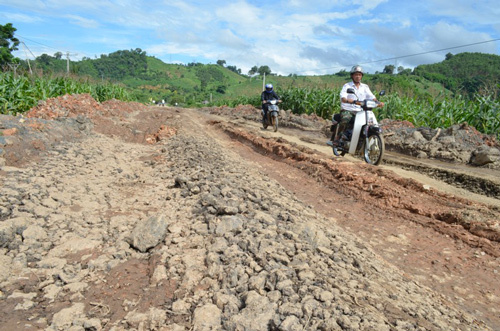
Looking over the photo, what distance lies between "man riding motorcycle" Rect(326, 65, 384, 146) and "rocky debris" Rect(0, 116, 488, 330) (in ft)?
11.9

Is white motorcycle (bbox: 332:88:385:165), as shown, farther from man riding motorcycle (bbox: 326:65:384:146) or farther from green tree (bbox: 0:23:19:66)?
green tree (bbox: 0:23:19:66)

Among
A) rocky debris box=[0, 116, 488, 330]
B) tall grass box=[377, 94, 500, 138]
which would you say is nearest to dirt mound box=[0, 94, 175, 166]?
rocky debris box=[0, 116, 488, 330]

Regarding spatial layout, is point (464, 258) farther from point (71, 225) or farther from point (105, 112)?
point (105, 112)

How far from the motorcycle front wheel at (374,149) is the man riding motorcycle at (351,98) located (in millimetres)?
533

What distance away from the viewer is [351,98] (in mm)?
7508

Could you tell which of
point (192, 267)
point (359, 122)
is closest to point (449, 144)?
point (359, 122)

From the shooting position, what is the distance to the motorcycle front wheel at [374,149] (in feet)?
23.6

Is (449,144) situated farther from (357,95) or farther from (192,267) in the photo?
(192,267)

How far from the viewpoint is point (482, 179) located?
634cm

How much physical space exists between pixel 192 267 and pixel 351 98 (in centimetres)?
592

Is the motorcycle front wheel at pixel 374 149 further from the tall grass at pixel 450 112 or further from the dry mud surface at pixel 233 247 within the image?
the tall grass at pixel 450 112

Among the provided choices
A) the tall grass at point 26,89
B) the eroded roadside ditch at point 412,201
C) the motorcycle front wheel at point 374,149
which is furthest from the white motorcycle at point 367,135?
the tall grass at point 26,89

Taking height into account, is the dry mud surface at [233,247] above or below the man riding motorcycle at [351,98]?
below

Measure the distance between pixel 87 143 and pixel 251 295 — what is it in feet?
23.0
